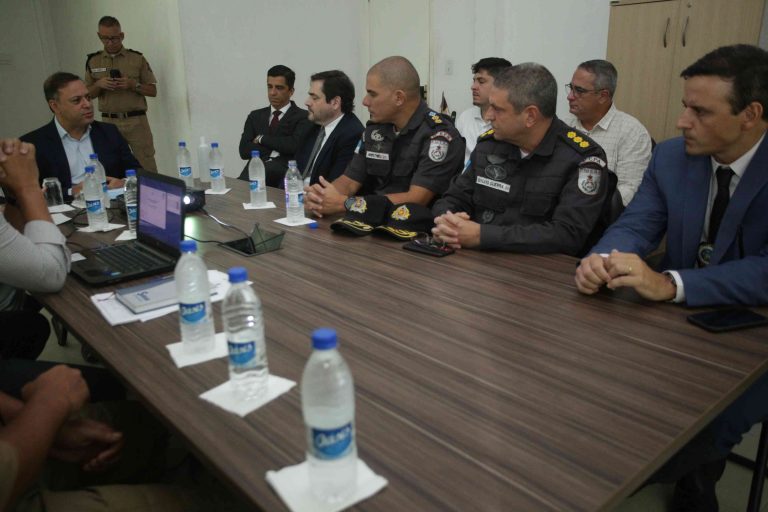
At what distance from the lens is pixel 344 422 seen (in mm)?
743

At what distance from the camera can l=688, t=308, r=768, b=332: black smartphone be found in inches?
48.9

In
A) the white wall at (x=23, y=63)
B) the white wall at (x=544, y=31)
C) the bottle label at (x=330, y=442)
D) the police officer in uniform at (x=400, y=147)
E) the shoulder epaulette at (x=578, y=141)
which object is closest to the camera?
the bottle label at (x=330, y=442)

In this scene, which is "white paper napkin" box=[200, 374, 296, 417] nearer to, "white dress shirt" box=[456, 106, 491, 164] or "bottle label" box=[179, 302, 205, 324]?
"bottle label" box=[179, 302, 205, 324]

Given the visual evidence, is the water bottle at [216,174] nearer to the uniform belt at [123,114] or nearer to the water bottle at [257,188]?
the water bottle at [257,188]

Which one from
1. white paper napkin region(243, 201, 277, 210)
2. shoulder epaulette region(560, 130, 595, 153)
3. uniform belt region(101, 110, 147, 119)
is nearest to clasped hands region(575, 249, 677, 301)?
shoulder epaulette region(560, 130, 595, 153)

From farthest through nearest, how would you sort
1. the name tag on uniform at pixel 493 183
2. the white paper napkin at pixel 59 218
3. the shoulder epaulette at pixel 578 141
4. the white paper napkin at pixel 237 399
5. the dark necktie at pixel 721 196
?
the white paper napkin at pixel 59 218
the name tag on uniform at pixel 493 183
the shoulder epaulette at pixel 578 141
the dark necktie at pixel 721 196
the white paper napkin at pixel 237 399

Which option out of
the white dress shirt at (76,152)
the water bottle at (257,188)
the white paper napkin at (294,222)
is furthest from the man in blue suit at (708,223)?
the white dress shirt at (76,152)

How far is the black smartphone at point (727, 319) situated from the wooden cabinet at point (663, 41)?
3097 mm

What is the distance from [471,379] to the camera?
1065 millimetres

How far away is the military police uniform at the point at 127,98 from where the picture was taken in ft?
16.2

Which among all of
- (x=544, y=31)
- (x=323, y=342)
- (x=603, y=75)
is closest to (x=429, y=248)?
(x=323, y=342)

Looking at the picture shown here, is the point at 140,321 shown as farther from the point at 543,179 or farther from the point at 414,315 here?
the point at 543,179

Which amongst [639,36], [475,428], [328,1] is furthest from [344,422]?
[328,1]

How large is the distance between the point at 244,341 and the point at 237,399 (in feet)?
0.37
